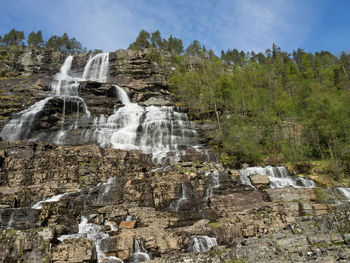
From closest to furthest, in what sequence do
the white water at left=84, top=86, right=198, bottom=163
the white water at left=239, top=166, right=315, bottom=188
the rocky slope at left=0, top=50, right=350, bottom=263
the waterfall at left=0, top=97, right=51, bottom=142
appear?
the rocky slope at left=0, top=50, right=350, bottom=263
the white water at left=239, top=166, right=315, bottom=188
the white water at left=84, top=86, right=198, bottom=163
the waterfall at left=0, top=97, right=51, bottom=142

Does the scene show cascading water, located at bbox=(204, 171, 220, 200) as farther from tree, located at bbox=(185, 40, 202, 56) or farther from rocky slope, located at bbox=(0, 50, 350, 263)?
tree, located at bbox=(185, 40, 202, 56)

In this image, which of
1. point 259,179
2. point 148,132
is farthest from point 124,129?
point 259,179

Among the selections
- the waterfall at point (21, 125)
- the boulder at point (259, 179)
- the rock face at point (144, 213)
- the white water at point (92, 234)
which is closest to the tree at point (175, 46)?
the waterfall at point (21, 125)

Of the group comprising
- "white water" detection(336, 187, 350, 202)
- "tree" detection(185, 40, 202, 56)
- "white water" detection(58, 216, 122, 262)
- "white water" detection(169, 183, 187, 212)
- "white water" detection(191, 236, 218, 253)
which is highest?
"tree" detection(185, 40, 202, 56)

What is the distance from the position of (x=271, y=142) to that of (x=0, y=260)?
33.9 metres

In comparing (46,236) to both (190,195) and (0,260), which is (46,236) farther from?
(190,195)

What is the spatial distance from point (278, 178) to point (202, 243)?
15517 mm

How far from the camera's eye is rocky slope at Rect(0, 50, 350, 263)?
11891mm

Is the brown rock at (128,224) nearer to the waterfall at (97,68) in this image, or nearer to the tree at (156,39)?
the waterfall at (97,68)

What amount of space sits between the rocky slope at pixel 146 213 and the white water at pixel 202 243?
58mm

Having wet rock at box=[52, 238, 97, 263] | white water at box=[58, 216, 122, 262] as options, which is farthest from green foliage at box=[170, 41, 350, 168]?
wet rock at box=[52, 238, 97, 263]

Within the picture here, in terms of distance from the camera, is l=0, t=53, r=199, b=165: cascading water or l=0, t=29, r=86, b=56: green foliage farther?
l=0, t=29, r=86, b=56: green foliage

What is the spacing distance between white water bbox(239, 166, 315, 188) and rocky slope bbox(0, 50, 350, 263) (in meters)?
0.97

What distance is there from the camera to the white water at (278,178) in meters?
25.8
